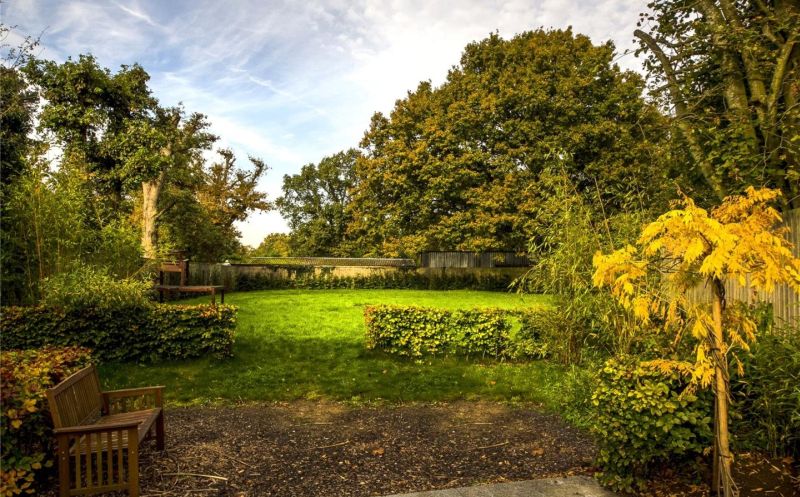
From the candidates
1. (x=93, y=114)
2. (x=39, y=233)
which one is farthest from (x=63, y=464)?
(x=93, y=114)

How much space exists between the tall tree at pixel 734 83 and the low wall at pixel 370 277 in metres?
14.1

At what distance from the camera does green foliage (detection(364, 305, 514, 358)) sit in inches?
325

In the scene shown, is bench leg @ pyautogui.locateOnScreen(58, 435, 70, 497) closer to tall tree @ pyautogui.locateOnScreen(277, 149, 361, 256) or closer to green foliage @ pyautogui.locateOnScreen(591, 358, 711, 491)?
green foliage @ pyautogui.locateOnScreen(591, 358, 711, 491)

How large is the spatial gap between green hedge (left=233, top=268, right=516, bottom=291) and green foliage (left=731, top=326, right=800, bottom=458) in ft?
58.9

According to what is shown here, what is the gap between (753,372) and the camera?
11.3ft

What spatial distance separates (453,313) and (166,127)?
1671cm

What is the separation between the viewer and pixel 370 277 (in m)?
21.8

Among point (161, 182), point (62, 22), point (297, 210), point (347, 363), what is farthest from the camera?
point (297, 210)

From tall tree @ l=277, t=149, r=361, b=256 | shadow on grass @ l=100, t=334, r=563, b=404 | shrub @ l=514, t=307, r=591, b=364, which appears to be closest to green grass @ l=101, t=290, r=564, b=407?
shadow on grass @ l=100, t=334, r=563, b=404

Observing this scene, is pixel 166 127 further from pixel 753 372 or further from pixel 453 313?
pixel 753 372

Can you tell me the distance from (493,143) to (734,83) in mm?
13206

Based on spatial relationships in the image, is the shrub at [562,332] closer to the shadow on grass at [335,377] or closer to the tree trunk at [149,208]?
the shadow on grass at [335,377]

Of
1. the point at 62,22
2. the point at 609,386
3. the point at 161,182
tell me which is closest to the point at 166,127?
the point at 161,182

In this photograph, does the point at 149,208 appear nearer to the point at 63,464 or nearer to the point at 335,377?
the point at 335,377
